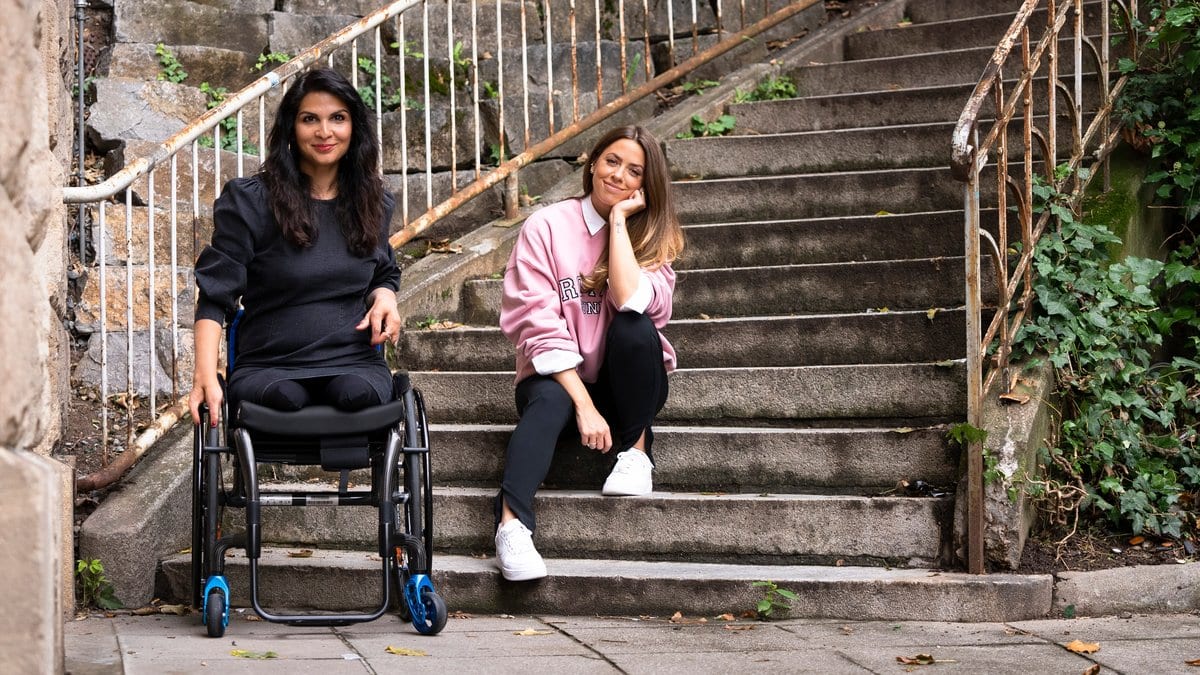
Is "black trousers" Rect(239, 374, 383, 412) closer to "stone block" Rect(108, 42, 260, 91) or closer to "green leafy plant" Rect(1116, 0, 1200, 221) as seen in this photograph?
"green leafy plant" Rect(1116, 0, 1200, 221)

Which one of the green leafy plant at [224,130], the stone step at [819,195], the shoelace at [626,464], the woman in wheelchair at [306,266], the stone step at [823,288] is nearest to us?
the woman in wheelchair at [306,266]

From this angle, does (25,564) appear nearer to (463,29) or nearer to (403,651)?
(403,651)

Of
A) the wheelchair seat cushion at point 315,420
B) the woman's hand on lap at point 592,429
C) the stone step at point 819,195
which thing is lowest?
the woman's hand on lap at point 592,429

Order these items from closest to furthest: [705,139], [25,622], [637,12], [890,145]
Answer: [25,622] < [890,145] < [705,139] < [637,12]

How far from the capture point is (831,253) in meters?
5.24

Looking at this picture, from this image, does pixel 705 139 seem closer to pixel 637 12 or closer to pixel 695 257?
pixel 695 257

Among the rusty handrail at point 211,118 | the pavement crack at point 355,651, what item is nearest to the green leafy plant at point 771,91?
the rusty handrail at point 211,118

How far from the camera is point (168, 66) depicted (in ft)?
21.1

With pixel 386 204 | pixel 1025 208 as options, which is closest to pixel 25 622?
pixel 386 204

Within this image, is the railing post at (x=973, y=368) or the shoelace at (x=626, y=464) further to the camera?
the shoelace at (x=626, y=464)

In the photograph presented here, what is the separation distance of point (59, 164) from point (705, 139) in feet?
10.2

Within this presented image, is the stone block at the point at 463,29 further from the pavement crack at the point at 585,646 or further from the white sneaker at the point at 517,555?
the pavement crack at the point at 585,646

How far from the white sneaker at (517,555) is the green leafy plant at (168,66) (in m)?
3.67

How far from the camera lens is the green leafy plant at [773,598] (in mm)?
3695
